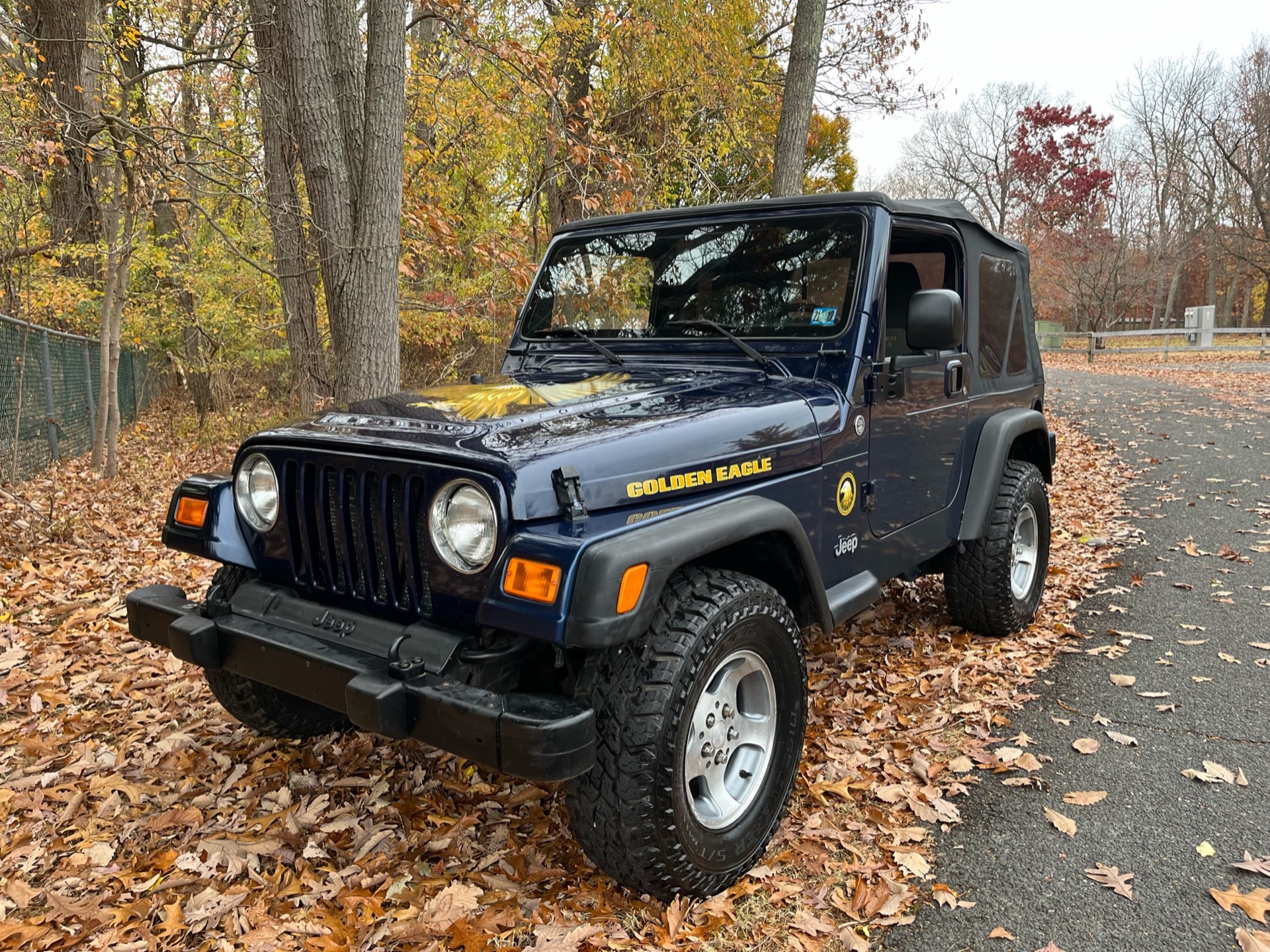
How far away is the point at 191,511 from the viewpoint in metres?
2.82

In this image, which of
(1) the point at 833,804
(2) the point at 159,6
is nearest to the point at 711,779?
(1) the point at 833,804

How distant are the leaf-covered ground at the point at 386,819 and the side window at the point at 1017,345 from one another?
4.65ft

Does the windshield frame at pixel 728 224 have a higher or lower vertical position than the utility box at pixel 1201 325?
lower

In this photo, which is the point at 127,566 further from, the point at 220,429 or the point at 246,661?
the point at 220,429

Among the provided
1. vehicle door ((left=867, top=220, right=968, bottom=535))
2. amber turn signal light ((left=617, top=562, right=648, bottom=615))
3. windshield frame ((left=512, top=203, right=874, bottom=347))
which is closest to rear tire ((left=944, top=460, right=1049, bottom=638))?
vehicle door ((left=867, top=220, right=968, bottom=535))

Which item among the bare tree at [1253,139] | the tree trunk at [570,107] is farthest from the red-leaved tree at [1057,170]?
the tree trunk at [570,107]

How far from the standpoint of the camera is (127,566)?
18.1 ft

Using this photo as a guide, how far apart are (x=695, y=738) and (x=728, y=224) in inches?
81.5

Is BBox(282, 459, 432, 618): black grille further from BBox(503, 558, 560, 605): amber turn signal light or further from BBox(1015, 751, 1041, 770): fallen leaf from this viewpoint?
BBox(1015, 751, 1041, 770): fallen leaf

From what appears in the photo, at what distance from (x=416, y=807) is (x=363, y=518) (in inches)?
47.1

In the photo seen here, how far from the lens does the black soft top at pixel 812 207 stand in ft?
10.5

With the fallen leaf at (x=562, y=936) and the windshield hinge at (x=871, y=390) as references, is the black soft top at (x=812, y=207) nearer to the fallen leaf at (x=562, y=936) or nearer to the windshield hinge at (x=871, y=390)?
the windshield hinge at (x=871, y=390)

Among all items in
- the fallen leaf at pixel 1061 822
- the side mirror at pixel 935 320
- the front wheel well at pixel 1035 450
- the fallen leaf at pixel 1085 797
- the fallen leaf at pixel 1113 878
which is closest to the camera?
the fallen leaf at pixel 1113 878

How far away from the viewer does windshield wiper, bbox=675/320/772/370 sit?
10.2 feet
